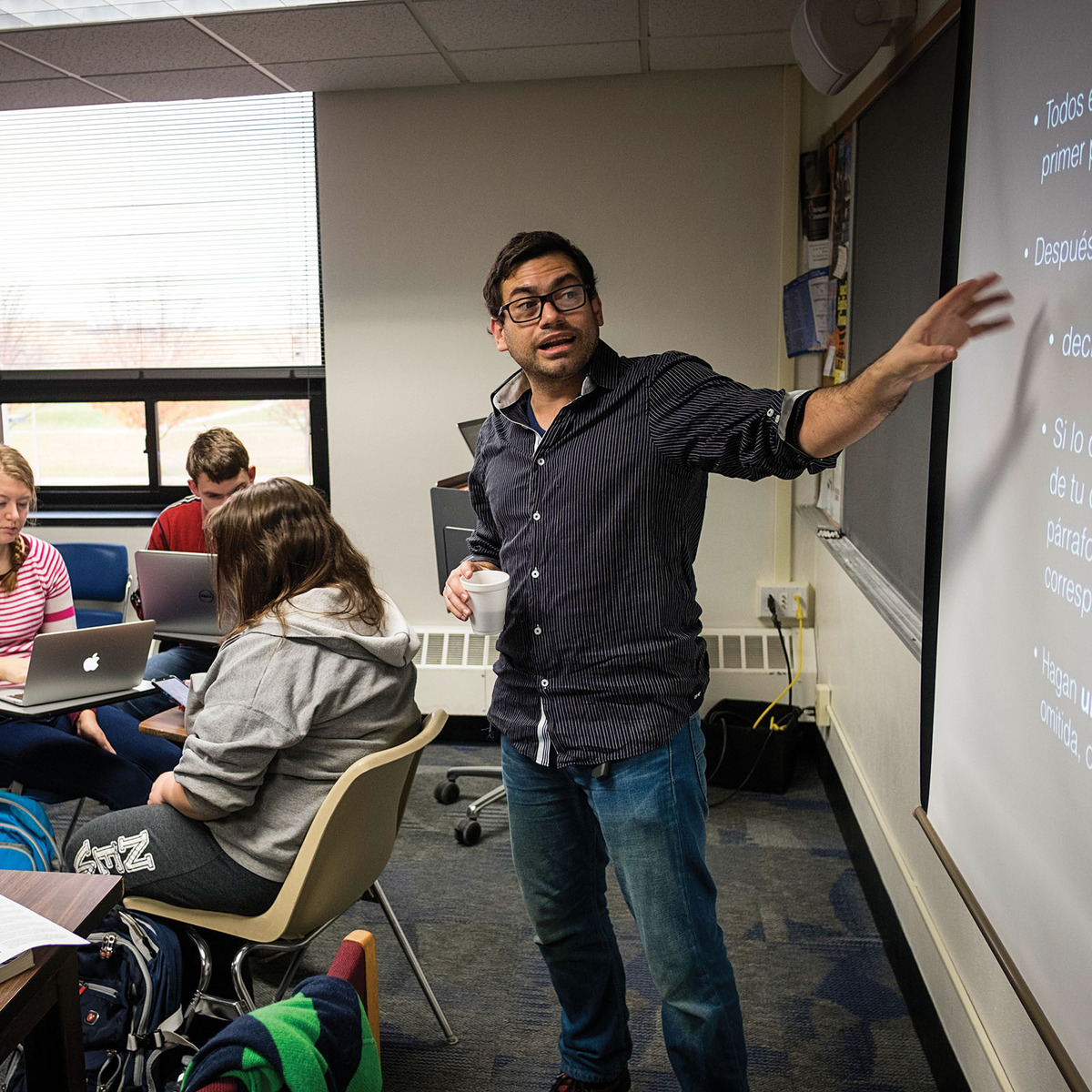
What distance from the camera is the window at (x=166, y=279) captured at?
409 centimetres

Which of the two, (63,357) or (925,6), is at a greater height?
(925,6)

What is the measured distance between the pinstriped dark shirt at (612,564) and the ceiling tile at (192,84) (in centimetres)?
250

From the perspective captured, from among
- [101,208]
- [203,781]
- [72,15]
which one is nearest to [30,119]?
[101,208]

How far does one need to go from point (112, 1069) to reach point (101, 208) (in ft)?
12.1

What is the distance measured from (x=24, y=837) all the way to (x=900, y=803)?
1.93 meters

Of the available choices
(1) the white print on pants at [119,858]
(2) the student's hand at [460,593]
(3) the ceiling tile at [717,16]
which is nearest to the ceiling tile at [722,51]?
(3) the ceiling tile at [717,16]

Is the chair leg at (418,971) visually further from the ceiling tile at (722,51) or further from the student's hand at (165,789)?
the ceiling tile at (722,51)

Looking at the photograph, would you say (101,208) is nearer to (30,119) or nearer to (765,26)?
Answer: (30,119)

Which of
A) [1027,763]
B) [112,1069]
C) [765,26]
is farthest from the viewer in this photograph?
[765,26]

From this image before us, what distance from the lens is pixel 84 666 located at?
91.6 inches

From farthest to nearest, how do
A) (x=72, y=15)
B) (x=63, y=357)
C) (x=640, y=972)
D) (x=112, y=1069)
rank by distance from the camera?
(x=63, y=357), (x=72, y=15), (x=640, y=972), (x=112, y=1069)

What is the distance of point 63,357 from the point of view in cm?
433

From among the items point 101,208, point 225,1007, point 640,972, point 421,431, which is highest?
point 101,208

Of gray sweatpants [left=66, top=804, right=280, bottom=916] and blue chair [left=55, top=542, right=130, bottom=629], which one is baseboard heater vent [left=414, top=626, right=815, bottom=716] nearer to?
blue chair [left=55, top=542, right=130, bottom=629]
